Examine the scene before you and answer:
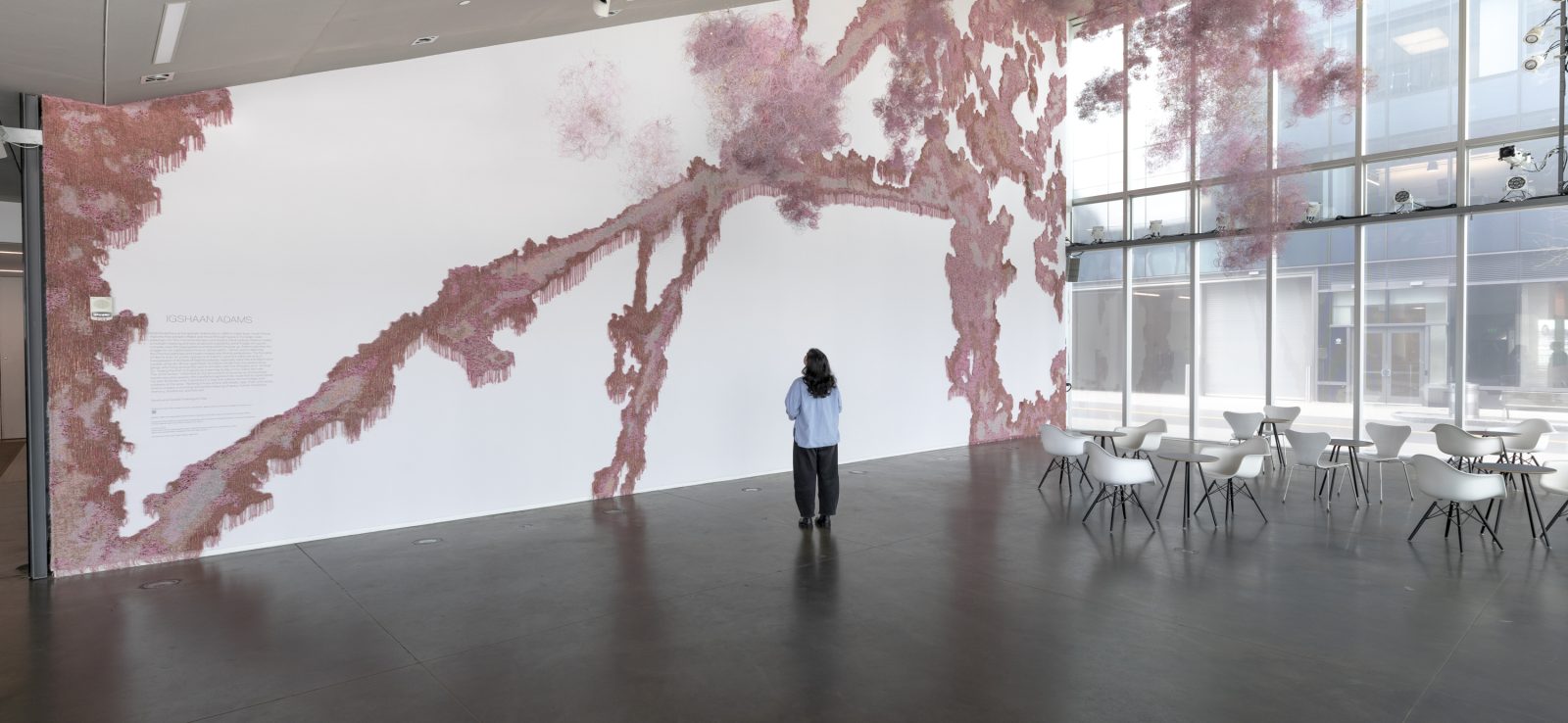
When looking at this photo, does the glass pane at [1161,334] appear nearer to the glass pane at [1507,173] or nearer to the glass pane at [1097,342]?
the glass pane at [1097,342]

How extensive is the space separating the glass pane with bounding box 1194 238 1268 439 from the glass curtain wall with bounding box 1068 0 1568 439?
0.02m

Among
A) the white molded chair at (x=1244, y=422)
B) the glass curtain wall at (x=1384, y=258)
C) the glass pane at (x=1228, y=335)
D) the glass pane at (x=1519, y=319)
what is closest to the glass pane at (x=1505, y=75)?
the glass curtain wall at (x=1384, y=258)

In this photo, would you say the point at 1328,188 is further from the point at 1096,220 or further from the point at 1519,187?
the point at 1096,220

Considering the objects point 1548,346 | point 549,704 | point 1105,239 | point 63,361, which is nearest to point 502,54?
point 63,361

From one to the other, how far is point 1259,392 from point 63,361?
42.4ft

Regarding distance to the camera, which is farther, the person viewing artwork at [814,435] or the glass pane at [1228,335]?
the glass pane at [1228,335]

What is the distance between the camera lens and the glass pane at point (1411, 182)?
952 centimetres

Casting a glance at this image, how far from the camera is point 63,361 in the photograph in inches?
197

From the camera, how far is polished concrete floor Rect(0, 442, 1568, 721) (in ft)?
10.4

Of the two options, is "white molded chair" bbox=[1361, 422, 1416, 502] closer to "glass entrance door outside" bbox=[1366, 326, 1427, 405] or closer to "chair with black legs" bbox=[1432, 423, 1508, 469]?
"chair with black legs" bbox=[1432, 423, 1508, 469]

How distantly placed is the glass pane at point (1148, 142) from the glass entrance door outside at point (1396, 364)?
3.39 meters

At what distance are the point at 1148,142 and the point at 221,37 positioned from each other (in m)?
11.6

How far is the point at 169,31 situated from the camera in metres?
3.93

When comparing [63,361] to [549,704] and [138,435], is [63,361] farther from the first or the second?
[549,704]
